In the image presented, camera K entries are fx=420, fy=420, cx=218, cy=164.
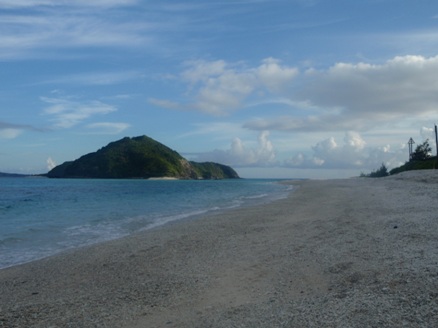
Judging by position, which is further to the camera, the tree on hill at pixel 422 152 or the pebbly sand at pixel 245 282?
the tree on hill at pixel 422 152

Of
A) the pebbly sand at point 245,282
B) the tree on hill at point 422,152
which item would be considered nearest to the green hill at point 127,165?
the tree on hill at point 422,152

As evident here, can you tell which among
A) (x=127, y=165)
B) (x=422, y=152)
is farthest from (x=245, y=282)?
(x=127, y=165)

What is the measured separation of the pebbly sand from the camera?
5957 mm

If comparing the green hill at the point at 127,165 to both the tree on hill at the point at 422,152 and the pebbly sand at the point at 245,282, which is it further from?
the pebbly sand at the point at 245,282

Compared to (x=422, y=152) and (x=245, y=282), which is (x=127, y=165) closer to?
(x=422, y=152)

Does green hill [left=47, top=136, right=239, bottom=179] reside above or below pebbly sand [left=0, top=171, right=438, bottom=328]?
above

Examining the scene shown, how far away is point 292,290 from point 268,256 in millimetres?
2865

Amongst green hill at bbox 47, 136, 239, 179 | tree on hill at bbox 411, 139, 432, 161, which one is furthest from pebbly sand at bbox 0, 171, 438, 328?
green hill at bbox 47, 136, 239, 179

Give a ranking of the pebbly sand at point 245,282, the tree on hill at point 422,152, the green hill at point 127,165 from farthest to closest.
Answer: the green hill at point 127,165, the tree on hill at point 422,152, the pebbly sand at point 245,282

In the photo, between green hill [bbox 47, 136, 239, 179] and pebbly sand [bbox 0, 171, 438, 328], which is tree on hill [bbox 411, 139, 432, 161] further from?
green hill [bbox 47, 136, 239, 179]

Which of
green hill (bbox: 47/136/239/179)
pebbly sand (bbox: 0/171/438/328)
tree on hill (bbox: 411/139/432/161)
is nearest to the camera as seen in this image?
pebbly sand (bbox: 0/171/438/328)

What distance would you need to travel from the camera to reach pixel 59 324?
6281 mm

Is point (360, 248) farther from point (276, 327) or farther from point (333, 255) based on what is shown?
point (276, 327)

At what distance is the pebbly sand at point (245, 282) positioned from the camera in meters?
5.96
